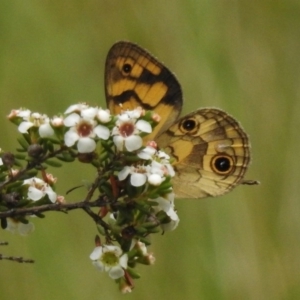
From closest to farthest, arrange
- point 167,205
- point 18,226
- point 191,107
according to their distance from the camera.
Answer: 1. point 167,205
2. point 18,226
3. point 191,107

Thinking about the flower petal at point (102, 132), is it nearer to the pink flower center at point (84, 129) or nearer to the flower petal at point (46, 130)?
the pink flower center at point (84, 129)

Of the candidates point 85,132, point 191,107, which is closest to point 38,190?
point 85,132

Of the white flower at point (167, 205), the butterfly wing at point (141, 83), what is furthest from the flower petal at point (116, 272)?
the butterfly wing at point (141, 83)

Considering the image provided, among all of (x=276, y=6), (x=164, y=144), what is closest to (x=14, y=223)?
(x=164, y=144)

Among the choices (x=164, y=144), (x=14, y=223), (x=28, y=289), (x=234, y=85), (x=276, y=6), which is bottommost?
(x=28, y=289)

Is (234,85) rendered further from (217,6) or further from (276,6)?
(276,6)

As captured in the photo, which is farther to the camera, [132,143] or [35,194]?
[35,194]

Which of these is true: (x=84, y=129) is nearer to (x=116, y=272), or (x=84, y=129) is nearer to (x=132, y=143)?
(x=132, y=143)
